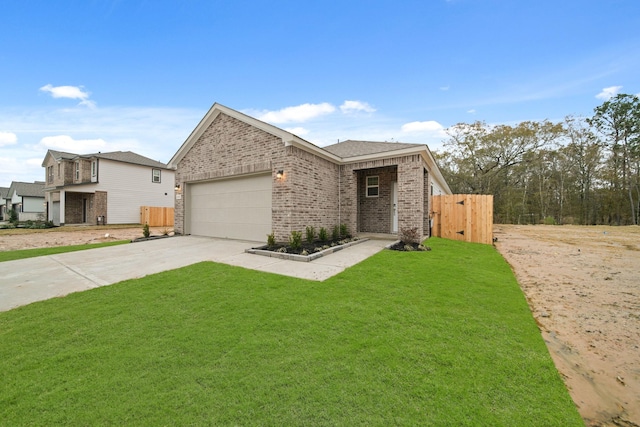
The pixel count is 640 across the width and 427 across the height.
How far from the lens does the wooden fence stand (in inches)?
835

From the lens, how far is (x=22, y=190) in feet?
109

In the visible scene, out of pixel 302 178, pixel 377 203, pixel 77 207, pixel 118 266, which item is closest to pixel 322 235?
pixel 302 178

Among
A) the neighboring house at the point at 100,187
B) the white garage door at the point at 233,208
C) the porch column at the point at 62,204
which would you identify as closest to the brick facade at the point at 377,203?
the white garage door at the point at 233,208

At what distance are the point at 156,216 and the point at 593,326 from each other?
2536cm

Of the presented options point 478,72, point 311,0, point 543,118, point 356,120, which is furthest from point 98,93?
point 543,118

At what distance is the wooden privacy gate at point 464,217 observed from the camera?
9898 millimetres

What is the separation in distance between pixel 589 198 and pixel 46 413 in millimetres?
35695

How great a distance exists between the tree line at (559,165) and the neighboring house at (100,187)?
1205 inches

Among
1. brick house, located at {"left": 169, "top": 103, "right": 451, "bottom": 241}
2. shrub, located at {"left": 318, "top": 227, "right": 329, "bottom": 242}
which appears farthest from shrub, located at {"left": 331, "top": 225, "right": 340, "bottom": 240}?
shrub, located at {"left": 318, "top": 227, "right": 329, "bottom": 242}

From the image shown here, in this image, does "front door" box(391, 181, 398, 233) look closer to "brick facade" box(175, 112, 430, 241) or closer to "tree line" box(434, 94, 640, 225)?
"brick facade" box(175, 112, 430, 241)

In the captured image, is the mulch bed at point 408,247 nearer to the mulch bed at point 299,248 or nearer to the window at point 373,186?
the mulch bed at point 299,248

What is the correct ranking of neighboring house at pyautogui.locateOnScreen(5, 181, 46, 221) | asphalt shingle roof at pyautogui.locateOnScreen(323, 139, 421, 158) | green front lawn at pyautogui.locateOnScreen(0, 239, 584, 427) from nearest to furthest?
1. green front lawn at pyautogui.locateOnScreen(0, 239, 584, 427)
2. asphalt shingle roof at pyautogui.locateOnScreen(323, 139, 421, 158)
3. neighboring house at pyautogui.locateOnScreen(5, 181, 46, 221)

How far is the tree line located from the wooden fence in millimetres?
28955

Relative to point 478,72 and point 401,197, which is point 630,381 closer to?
point 401,197
